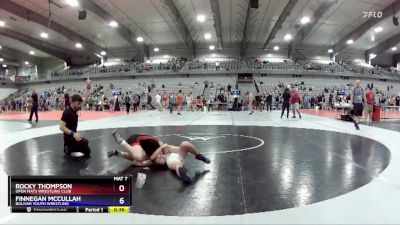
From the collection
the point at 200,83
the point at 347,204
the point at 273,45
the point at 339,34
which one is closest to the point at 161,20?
the point at 200,83

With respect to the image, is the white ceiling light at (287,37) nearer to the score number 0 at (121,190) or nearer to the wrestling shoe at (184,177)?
the wrestling shoe at (184,177)

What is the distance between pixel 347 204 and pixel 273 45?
3732cm

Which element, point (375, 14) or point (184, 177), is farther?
point (375, 14)

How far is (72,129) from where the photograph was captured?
5805 mm

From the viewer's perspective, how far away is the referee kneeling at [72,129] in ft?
18.2

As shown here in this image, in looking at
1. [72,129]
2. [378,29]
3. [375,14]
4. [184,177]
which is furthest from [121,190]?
[378,29]

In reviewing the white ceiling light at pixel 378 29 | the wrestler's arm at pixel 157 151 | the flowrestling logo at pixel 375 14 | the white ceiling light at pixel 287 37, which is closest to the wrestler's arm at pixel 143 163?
the wrestler's arm at pixel 157 151

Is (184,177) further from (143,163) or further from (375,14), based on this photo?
(375,14)
